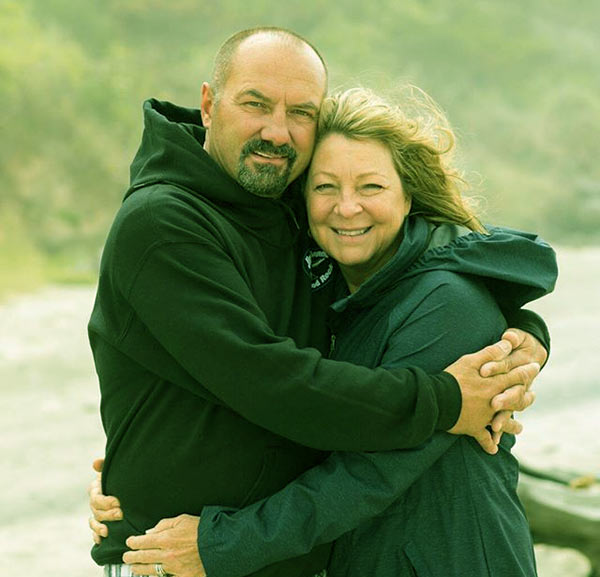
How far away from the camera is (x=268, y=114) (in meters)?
2.09

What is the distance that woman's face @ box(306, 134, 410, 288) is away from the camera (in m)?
2.04

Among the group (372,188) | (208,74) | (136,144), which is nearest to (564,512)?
(372,188)

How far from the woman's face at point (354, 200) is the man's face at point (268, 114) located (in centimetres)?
7

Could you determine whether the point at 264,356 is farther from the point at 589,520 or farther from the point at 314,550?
the point at 589,520

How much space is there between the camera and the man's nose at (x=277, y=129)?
2.06m

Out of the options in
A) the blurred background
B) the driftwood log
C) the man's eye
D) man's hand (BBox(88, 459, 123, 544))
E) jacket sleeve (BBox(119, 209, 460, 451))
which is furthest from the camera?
the blurred background

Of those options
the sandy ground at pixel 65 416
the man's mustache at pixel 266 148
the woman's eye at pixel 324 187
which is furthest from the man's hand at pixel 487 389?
the sandy ground at pixel 65 416

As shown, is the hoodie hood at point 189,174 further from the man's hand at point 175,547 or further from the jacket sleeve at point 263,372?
the man's hand at point 175,547

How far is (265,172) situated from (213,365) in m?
0.51

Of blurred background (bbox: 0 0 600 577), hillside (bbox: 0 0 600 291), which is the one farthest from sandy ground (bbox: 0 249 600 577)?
hillside (bbox: 0 0 600 291)

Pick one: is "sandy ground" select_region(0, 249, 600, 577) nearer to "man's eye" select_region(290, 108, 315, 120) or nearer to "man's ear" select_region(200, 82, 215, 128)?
"man's ear" select_region(200, 82, 215, 128)

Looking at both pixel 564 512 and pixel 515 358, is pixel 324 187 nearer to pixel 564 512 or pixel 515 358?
pixel 515 358

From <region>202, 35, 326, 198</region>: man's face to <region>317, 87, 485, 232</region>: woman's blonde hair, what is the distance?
→ 0.17 feet

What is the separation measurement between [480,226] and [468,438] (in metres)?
0.50
